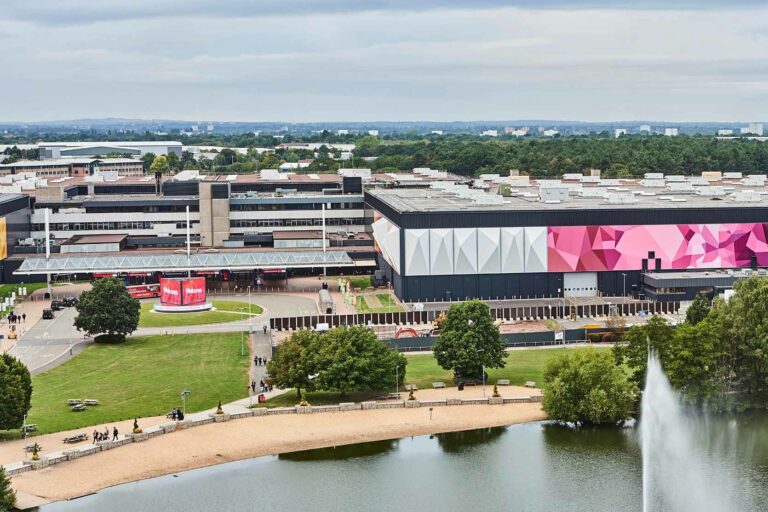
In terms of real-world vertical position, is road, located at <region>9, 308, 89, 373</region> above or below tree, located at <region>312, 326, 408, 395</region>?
below

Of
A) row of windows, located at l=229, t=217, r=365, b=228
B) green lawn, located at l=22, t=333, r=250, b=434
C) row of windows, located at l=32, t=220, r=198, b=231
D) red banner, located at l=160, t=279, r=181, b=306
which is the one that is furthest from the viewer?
row of windows, located at l=229, t=217, r=365, b=228

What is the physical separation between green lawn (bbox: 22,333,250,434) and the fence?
686 cm

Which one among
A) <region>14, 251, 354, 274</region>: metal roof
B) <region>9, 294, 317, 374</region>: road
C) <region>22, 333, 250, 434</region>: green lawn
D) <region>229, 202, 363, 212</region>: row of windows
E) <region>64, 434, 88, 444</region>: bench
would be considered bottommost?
<region>64, 434, 88, 444</region>: bench

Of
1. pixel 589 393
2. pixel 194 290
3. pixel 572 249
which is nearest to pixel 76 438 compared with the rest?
pixel 589 393

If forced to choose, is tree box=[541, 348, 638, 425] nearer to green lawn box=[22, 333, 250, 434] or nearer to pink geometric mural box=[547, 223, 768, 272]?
green lawn box=[22, 333, 250, 434]

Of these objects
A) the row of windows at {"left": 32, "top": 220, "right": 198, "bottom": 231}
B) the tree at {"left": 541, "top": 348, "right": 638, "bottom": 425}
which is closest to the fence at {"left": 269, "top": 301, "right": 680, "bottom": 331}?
the tree at {"left": 541, "top": 348, "right": 638, "bottom": 425}

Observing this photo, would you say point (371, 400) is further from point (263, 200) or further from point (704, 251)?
point (263, 200)

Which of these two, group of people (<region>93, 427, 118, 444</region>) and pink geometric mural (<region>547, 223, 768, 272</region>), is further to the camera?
pink geometric mural (<region>547, 223, 768, 272</region>)

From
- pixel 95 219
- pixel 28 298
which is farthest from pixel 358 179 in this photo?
pixel 28 298

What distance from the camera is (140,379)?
8725 centimetres

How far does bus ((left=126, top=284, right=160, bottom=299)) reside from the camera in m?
128

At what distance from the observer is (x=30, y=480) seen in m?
64.9

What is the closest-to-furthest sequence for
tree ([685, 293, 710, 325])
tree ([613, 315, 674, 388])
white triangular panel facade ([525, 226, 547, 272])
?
tree ([613, 315, 674, 388]), tree ([685, 293, 710, 325]), white triangular panel facade ([525, 226, 547, 272])

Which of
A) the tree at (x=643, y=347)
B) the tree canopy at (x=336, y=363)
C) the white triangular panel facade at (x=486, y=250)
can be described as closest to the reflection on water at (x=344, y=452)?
the tree canopy at (x=336, y=363)
